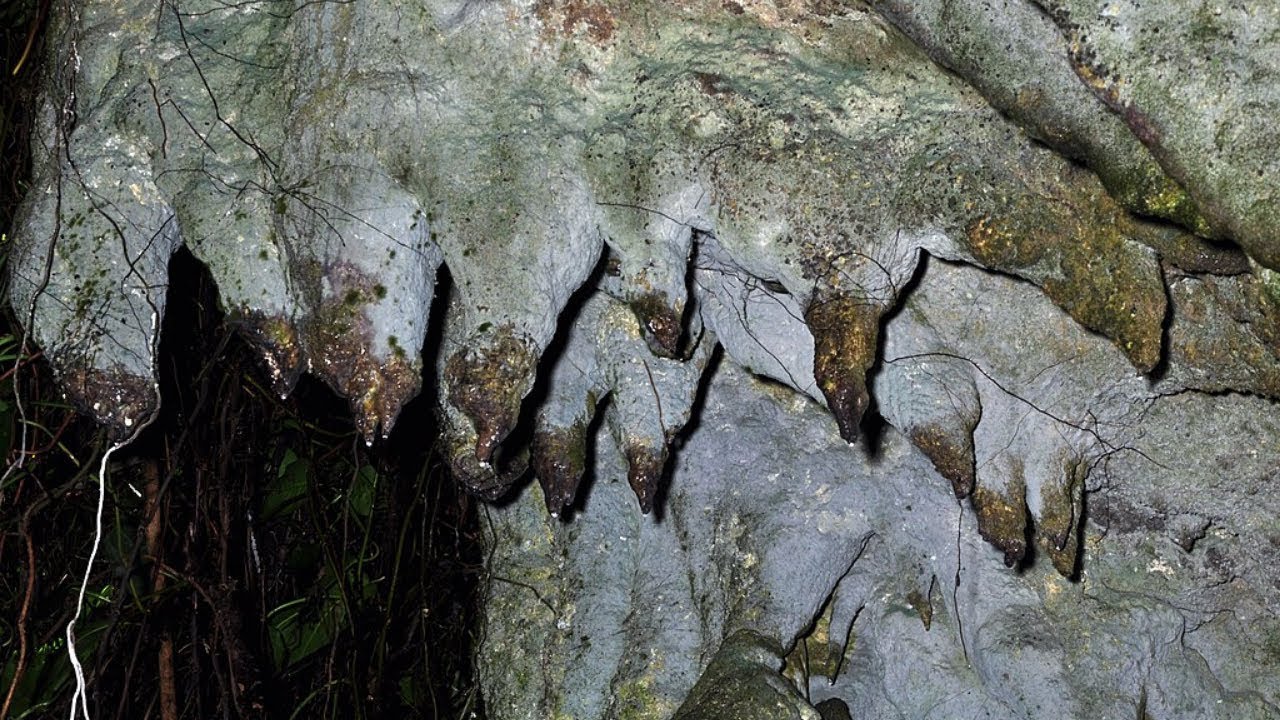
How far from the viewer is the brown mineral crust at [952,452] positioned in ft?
6.79

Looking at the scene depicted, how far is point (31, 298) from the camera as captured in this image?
2.10 m

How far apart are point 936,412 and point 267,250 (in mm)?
1112

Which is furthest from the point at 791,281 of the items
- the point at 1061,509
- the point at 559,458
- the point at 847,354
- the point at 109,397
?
the point at 109,397

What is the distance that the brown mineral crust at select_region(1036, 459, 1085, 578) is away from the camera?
2244 mm

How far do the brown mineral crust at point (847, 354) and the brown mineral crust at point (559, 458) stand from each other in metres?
0.61

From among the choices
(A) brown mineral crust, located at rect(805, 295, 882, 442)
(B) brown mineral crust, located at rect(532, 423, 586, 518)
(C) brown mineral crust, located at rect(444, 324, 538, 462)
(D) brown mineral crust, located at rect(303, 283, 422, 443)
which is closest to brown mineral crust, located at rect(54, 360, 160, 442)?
(D) brown mineral crust, located at rect(303, 283, 422, 443)

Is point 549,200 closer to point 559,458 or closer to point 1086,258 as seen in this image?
point 559,458

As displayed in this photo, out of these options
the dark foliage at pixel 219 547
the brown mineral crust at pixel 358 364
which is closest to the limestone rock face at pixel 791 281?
the brown mineral crust at pixel 358 364

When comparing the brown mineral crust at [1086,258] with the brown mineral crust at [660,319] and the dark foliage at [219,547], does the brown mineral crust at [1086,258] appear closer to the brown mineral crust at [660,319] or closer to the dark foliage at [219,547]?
the brown mineral crust at [660,319]

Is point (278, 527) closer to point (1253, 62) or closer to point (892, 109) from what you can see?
point (892, 109)

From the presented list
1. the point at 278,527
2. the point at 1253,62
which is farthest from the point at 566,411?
the point at 278,527

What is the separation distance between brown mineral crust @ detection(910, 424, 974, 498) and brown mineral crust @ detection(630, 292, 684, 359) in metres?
0.49

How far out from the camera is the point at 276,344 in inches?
77.3

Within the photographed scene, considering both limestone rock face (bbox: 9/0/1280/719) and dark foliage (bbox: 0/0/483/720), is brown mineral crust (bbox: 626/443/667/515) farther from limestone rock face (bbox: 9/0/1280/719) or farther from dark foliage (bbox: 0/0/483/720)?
dark foliage (bbox: 0/0/483/720)
